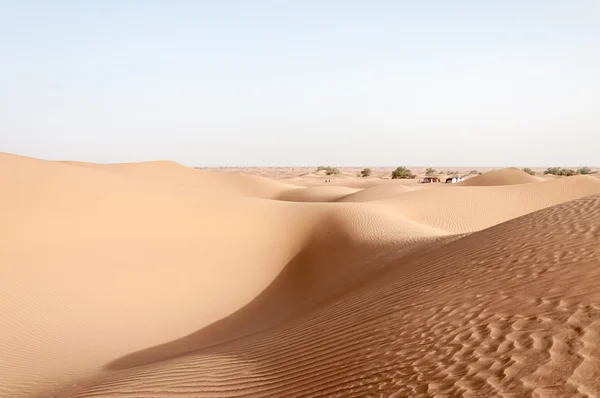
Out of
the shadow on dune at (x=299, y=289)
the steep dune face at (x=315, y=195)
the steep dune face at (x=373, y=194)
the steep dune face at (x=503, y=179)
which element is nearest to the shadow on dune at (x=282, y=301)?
the shadow on dune at (x=299, y=289)

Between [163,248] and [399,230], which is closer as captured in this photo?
[163,248]

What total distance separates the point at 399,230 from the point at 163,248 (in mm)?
6873

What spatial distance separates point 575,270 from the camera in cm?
530

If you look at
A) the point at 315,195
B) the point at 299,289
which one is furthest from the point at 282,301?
the point at 315,195

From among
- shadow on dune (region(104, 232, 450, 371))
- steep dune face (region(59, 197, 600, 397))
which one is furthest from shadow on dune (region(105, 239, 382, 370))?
steep dune face (region(59, 197, 600, 397))

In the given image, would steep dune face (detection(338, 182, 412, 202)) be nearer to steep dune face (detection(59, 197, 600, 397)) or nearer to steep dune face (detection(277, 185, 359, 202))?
steep dune face (detection(277, 185, 359, 202))

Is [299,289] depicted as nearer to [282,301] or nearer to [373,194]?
[282,301]

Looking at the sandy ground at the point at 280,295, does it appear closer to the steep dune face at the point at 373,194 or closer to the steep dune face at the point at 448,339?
the steep dune face at the point at 448,339

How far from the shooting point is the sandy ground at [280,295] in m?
4.27

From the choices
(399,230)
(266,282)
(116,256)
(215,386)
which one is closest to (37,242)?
(116,256)

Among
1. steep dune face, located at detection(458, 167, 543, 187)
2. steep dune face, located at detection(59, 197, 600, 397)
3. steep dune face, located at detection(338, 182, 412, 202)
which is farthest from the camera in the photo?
steep dune face, located at detection(458, 167, 543, 187)

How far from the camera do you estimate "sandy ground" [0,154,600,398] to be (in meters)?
4.27

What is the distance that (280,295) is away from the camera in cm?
1228

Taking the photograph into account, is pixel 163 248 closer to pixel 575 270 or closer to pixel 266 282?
pixel 266 282
